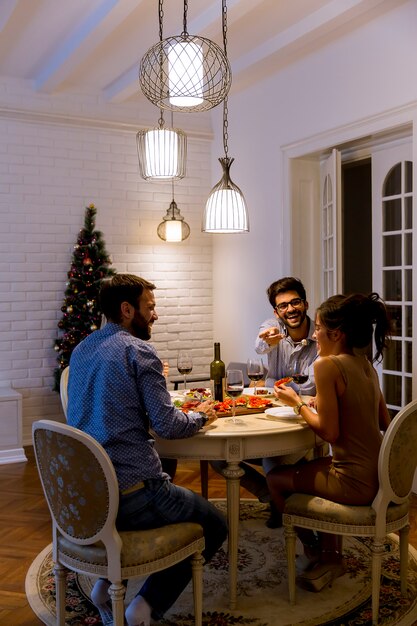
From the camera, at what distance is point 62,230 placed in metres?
6.00

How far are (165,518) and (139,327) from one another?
28.8 inches

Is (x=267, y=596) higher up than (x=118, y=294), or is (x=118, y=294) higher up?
(x=118, y=294)

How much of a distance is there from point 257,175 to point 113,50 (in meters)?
1.58

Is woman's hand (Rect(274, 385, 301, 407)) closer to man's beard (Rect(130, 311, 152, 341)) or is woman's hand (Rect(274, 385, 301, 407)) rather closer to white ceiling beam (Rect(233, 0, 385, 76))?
man's beard (Rect(130, 311, 152, 341))

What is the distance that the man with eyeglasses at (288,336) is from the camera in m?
3.70

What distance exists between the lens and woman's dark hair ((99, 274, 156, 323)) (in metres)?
2.58

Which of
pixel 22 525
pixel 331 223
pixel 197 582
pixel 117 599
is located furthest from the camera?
pixel 331 223

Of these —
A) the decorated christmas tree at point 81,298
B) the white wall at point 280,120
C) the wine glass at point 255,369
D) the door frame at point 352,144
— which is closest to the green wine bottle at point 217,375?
the wine glass at point 255,369

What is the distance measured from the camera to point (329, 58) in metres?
4.83

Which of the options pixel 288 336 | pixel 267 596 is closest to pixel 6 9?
pixel 288 336

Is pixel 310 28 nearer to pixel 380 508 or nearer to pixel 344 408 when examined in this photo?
pixel 344 408

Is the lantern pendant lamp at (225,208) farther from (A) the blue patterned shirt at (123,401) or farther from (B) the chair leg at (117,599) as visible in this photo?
(B) the chair leg at (117,599)

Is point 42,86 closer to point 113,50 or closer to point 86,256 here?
point 113,50

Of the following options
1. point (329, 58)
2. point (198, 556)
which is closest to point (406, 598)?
point (198, 556)
